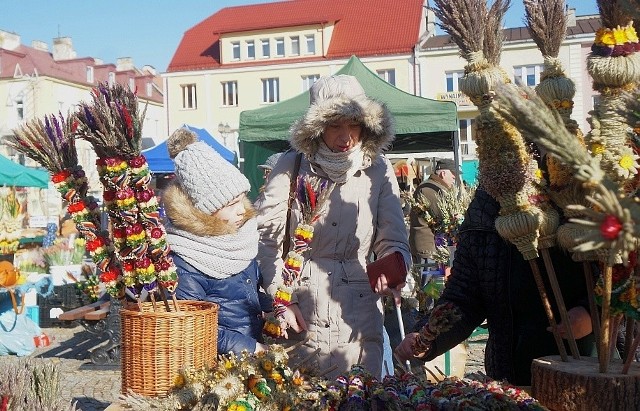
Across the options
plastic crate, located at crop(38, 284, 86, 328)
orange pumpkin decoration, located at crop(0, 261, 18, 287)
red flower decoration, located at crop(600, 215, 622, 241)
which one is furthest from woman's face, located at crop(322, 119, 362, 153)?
plastic crate, located at crop(38, 284, 86, 328)

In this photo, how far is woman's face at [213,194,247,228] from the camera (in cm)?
255

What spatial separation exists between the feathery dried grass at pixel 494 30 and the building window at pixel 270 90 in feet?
110

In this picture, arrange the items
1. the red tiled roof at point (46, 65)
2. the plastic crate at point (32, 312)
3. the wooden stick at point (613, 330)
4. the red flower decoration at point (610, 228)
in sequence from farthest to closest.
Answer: the red tiled roof at point (46, 65) < the plastic crate at point (32, 312) < the wooden stick at point (613, 330) < the red flower decoration at point (610, 228)

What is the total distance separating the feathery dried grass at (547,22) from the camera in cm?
161

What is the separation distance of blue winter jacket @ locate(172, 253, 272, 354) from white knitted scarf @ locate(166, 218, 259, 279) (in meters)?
0.03

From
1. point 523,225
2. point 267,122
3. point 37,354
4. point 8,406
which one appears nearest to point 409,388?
point 523,225

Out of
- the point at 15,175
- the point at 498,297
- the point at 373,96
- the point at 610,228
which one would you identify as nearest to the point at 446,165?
the point at 373,96

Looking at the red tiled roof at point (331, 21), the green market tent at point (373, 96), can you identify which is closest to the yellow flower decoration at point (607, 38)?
the green market tent at point (373, 96)

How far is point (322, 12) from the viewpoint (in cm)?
3644

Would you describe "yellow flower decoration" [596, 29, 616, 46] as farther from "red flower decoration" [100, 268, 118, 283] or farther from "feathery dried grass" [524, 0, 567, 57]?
"red flower decoration" [100, 268, 118, 283]

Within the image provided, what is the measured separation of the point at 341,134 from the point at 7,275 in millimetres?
5133

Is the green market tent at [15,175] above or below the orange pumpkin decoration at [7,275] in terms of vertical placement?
above

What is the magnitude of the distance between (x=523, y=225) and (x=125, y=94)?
1.03 metres

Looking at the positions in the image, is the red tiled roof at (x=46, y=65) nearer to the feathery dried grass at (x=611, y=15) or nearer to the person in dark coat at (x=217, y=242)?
the person in dark coat at (x=217, y=242)
